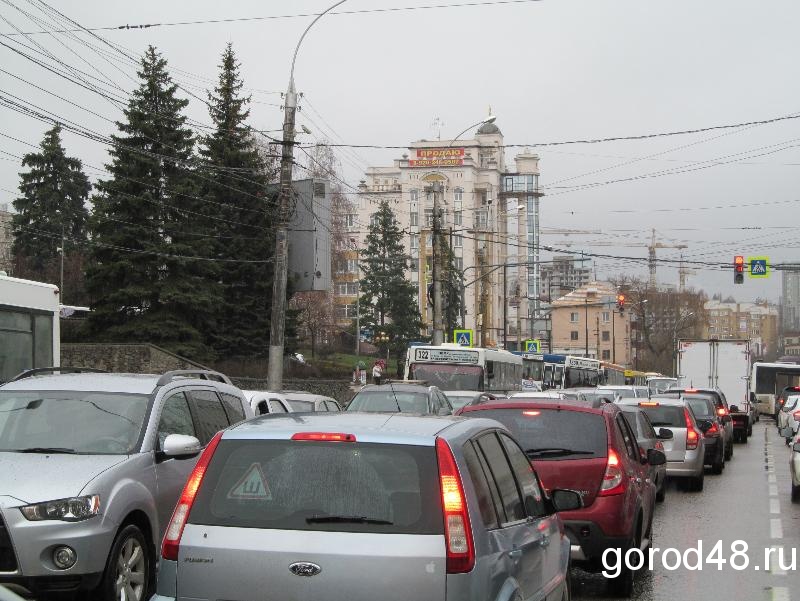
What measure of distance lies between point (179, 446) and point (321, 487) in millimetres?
3582

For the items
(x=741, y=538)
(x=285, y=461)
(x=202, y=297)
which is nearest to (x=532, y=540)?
(x=285, y=461)

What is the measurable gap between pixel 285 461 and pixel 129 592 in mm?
3437

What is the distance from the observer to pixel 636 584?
10.4 metres

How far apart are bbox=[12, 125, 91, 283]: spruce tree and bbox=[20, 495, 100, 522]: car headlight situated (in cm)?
6566

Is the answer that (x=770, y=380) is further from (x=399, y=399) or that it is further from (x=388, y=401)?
(x=388, y=401)

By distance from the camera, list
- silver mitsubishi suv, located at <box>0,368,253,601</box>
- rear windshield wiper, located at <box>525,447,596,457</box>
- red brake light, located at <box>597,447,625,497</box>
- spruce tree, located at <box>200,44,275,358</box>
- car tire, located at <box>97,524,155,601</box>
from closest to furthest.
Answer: silver mitsubishi suv, located at <box>0,368,253,601</box>, car tire, located at <box>97,524,155,601</box>, red brake light, located at <box>597,447,625,497</box>, rear windshield wiper, located at <box>525,447,596,457</box>, spruce tree, located at <box>200,44,275,358</box>

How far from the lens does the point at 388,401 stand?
22594 millimetres

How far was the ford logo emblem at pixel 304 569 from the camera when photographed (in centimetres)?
473

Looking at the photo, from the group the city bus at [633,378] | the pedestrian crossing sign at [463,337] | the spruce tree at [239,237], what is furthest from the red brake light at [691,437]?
the city bus at [633,378]

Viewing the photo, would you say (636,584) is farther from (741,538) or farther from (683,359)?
(683,359)

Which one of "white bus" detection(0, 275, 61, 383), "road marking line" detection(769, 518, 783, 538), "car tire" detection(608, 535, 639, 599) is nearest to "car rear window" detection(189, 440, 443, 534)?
"car tire" detection(608, 535, 639, 599)

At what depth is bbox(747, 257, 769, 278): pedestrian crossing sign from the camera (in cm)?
4034

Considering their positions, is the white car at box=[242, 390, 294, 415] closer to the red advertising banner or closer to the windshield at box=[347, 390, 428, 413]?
the windshield at box=[347, 390, 428, 413]

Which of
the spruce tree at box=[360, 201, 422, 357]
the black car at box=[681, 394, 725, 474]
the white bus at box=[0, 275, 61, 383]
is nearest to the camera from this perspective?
the white bus at box=[0, 275, 61, 383]
